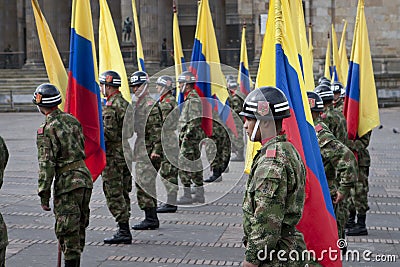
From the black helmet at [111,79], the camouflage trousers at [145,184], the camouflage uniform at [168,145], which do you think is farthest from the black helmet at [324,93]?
the camouflage uniform at [168,145]

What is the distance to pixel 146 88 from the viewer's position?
9.65 meters

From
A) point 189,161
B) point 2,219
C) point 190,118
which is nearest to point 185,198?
point 189,161

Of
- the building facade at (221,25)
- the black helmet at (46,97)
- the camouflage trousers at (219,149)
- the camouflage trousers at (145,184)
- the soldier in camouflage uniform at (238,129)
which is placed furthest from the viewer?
the building facade at (221,25)

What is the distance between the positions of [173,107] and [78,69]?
3.01m

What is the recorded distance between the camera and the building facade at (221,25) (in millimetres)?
33062

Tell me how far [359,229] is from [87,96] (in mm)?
3732

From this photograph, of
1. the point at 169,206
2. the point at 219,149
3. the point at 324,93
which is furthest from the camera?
the point at 219,149

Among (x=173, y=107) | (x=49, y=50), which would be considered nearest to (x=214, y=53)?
(x=173, y=107)

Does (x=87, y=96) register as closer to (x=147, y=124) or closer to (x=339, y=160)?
(x=147, y=124)

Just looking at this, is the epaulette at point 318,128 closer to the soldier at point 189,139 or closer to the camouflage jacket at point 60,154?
the camouflage jacket at point 60,154

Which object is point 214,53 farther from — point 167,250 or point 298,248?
point 298,248

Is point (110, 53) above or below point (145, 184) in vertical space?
above

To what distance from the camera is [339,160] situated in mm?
7004

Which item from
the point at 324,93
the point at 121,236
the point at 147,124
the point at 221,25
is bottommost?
the point at 121,236
